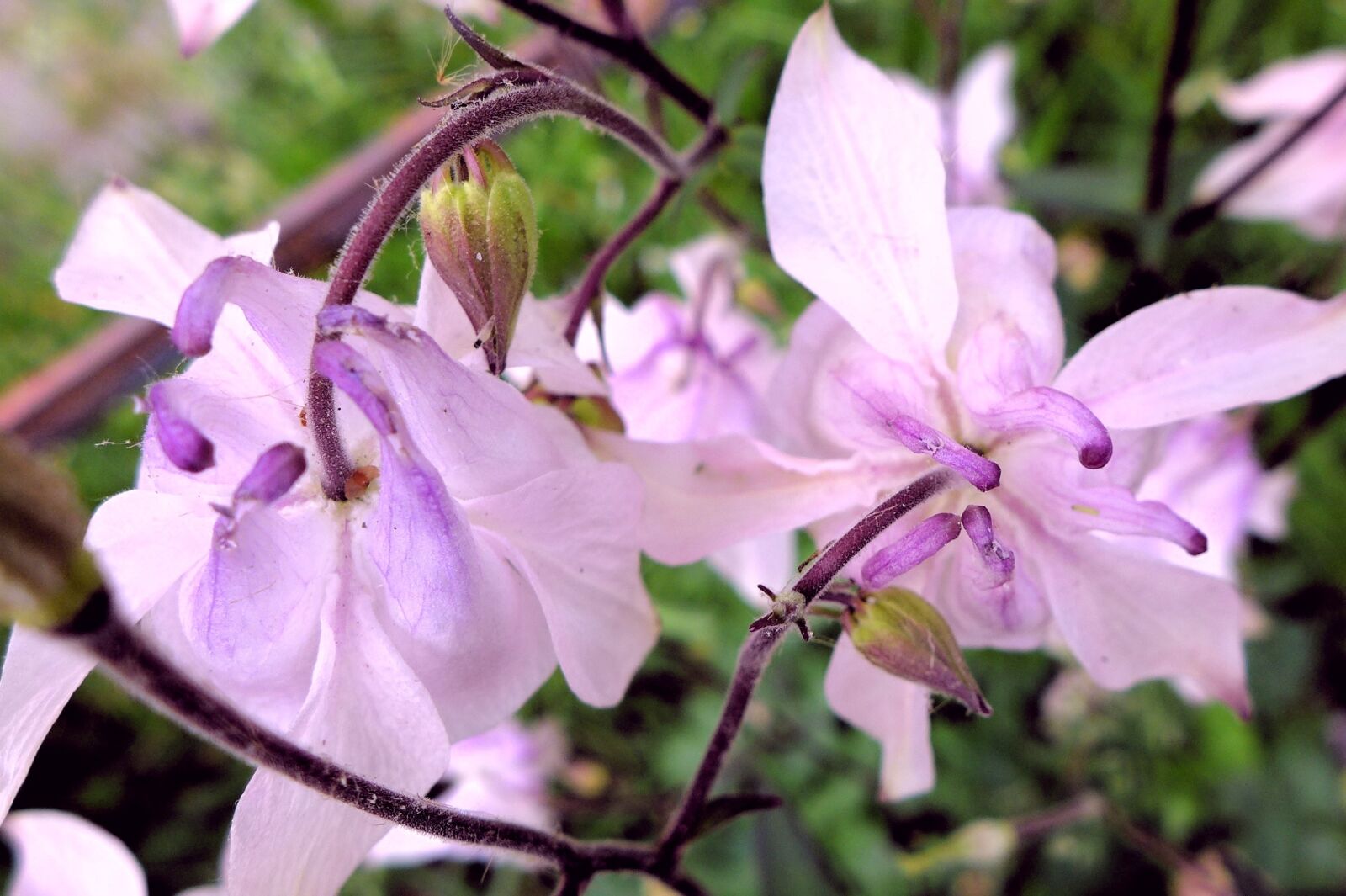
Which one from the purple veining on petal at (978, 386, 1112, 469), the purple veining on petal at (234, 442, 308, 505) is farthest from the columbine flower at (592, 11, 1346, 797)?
the purple veining on petal at (234, 442, 308, 505)

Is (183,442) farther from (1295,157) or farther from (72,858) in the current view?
(1295,157)

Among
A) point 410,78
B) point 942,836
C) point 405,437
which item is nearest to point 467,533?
point 405,437

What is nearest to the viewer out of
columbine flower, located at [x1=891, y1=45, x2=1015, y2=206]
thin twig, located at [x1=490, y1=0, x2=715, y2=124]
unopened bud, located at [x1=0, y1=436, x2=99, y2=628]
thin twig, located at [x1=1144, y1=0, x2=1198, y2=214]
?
unopened bud, located at [x1=0, y1=436, x2=99, y2=628]

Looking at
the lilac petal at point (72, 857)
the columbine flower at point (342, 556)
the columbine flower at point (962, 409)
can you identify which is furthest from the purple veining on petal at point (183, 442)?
the lilac petal at point (72, 857)

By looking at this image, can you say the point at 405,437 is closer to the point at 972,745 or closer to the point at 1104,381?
the point at 1104,381

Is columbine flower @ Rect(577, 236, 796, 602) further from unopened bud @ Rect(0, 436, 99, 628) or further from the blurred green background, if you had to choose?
unopened bud @ Rect(0, 436, 99, 628)

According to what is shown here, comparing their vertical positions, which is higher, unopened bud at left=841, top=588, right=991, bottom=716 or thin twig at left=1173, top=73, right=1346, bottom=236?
unopened bud at left=841, top=588, right=991, bottom=716

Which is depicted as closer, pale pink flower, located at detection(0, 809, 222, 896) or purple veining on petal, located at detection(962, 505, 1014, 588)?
purple veining on petal, located at detection(962, 505, 1014, 588)

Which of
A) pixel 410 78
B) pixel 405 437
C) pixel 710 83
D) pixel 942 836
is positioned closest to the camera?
pixel 405 437
